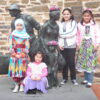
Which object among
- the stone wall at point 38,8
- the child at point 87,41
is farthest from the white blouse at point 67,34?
the stone wall at point 38,8

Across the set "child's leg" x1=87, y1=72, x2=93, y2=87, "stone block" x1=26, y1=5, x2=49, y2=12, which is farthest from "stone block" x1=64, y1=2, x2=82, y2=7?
"child's leg" x1=87, y1=72, x2=93, y2=87

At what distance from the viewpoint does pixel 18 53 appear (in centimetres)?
562

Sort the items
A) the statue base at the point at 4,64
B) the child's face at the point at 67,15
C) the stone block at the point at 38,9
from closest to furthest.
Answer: the child's face at the point at 67,15 → the statue base at the point at 4,64 → the stone block at the point at 38,9

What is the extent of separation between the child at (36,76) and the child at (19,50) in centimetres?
14

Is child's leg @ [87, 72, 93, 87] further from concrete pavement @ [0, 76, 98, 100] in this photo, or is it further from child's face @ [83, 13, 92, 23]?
child's face @ [83, 13, 92, 23]

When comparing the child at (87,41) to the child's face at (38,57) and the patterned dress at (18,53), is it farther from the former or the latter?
the patterned dress at (18,53)

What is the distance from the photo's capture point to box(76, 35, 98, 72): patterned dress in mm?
5957

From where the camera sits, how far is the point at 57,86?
19.6 ft

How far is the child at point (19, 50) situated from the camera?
219 inches

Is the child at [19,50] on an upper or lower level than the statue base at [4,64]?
upper

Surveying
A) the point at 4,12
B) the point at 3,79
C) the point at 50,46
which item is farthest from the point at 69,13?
the point at 4,12

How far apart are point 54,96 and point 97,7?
378cm

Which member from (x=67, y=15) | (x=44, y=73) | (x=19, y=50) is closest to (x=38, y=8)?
(x=67, y=15)

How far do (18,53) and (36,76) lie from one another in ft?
Answer: 1.59
